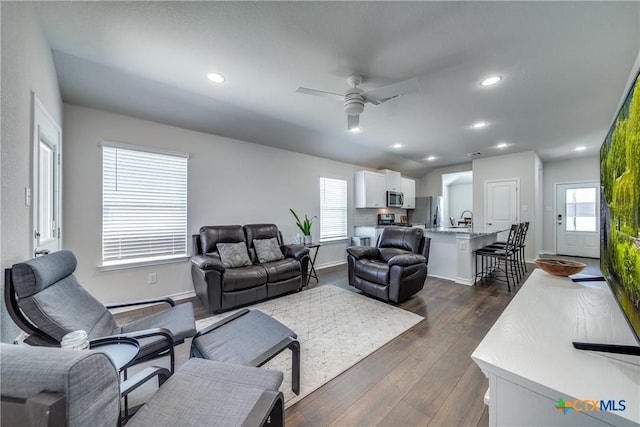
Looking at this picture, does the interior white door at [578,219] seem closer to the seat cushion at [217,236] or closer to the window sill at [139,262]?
the seat cushion at [217,236]

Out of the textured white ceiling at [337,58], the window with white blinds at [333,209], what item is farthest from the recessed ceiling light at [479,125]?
the window with white blinds at [333,209]

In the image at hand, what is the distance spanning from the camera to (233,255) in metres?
3.37

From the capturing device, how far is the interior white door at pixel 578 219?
6.11 metres

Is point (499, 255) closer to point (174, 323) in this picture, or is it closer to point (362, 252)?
point (362, 252)

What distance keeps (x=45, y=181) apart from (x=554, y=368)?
3.76 m

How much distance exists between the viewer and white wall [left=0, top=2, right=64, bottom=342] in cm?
125

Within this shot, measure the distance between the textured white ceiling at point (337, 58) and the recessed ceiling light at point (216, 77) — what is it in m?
0.08

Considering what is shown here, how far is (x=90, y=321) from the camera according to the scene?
1.59m

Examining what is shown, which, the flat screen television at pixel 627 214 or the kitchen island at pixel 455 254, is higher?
the flat screen television at pixel 627 214

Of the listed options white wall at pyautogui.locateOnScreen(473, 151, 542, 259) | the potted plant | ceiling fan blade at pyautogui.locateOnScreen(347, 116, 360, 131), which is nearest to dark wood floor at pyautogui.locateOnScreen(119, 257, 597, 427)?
the potted plant

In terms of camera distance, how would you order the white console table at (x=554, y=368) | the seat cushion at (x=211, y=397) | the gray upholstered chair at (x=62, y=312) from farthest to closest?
the gray upholstered chair at (x=62, y=312), the seat cushion at (x=211, y=397), the white console table at (x=554, y=368)

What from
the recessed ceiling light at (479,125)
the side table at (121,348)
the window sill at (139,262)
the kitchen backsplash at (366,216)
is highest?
the recessed ceiling light at (479,125)

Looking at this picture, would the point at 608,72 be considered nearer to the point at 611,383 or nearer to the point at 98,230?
the point at 611,383

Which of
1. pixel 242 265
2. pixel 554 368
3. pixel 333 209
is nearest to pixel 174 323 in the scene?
pixel 242 265
